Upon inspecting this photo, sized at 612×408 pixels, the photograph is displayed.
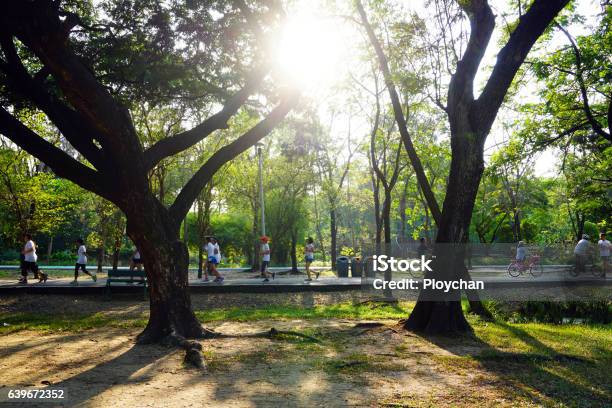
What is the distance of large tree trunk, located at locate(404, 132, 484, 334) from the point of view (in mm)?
9805

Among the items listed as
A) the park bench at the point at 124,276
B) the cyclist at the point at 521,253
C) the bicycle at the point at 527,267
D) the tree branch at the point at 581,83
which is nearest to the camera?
the tree branch at the point at 581,83

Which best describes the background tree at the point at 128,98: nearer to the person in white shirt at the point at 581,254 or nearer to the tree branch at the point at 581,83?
the tree branch at the point at 581,83

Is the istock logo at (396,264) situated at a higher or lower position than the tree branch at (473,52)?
lower

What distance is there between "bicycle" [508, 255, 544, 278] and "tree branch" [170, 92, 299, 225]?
1347cm

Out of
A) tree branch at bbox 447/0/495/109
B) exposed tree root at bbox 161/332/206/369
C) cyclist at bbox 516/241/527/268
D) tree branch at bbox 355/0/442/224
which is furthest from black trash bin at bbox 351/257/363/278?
exposed tree root at bbox 161/332/206/369

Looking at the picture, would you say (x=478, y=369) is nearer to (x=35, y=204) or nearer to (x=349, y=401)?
(x=349, y=401)

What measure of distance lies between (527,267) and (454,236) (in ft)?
39.4

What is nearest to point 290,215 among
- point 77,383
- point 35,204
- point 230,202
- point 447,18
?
point 230,202

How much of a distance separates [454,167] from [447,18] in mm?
4141

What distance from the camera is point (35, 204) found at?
25438mm

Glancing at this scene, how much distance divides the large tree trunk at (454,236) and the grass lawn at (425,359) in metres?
0.45

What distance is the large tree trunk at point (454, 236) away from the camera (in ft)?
32.2

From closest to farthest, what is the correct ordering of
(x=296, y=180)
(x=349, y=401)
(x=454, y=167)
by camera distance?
(x=349, y=401) → (x=454, y=167) → (x=296, y=180)

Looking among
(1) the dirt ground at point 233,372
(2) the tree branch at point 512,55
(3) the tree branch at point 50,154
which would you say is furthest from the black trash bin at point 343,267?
(3) the tree branch at point 50,154
